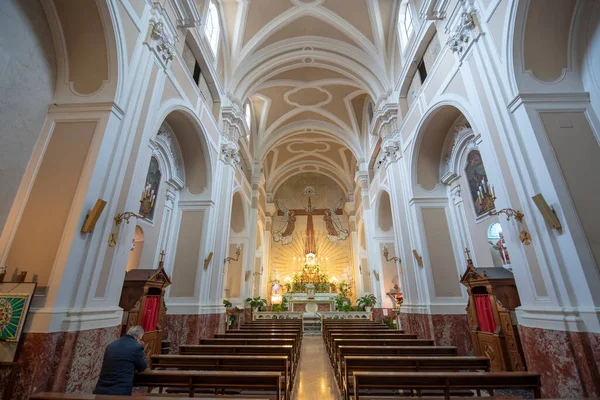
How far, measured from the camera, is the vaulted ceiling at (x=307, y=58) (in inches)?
371

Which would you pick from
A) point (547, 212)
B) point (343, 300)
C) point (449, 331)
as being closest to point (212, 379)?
point (547, 212)

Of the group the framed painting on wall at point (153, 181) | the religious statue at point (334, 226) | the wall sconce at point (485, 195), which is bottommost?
the wall sconce at point (485, 195)

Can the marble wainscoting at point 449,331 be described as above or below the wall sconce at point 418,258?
below

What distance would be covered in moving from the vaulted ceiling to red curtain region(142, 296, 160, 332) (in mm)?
6994

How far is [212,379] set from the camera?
9.66 feet

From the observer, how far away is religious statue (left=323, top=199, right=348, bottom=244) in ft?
68.7

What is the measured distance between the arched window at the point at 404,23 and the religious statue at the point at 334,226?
14.0m

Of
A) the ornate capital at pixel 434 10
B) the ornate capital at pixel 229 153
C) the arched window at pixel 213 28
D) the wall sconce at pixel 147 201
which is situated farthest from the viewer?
the ornate capital at pixel 229 153

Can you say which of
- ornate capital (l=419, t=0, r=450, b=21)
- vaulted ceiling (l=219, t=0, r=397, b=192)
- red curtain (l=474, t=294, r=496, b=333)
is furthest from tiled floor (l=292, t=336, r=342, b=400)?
vaulted ceiling (l=219, t=0, r=397, b=192)

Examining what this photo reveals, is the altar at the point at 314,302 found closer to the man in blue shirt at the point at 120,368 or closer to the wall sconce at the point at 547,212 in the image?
the man in blue shirt at the point at 120,368

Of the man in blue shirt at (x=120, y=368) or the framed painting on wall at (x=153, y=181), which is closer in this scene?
the man in blue shirt at (x=120, y=368)

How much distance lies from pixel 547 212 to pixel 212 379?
4114mm

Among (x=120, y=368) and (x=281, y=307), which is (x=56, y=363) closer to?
(x=120, y=368)

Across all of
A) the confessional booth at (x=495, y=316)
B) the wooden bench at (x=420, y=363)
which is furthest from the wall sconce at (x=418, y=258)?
the wooden bench at (x=420, y=363)
